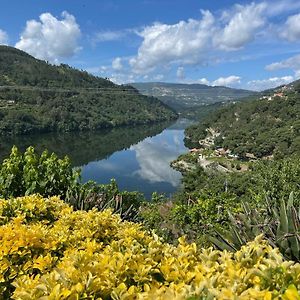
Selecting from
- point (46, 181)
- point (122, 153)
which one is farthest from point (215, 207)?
point (122, 153)

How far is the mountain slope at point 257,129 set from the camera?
72.4 metres

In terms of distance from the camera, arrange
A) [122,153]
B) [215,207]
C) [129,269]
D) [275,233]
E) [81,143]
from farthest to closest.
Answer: [81,143]
[122,153]
[215,207]
[275,233]
[129,269]

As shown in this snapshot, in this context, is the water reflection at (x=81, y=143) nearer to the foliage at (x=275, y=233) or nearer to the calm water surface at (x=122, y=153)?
the calm water surface at (x=122, y=153)

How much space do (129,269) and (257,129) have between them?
89.4m

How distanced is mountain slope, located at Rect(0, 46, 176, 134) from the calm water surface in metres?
7.25

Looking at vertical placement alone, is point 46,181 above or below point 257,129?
above

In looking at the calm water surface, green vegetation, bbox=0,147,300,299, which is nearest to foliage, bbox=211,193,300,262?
green vegetation, bbox=0,147,300,299

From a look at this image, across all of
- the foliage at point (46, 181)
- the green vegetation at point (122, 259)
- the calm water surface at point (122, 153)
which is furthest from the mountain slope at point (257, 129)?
the green vegetation at point (122, 259)

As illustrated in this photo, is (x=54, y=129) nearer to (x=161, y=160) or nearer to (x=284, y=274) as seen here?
(x=161, y=160)

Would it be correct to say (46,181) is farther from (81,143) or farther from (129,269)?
(81,143)

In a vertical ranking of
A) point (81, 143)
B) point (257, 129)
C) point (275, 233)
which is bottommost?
point (81, 143)

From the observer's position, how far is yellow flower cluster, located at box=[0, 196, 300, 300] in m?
1.96

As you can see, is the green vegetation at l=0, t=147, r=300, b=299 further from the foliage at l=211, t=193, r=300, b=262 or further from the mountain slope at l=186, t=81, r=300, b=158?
the mountain slope at l=186, t=81, r=300, b=158

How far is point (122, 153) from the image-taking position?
272 feet
